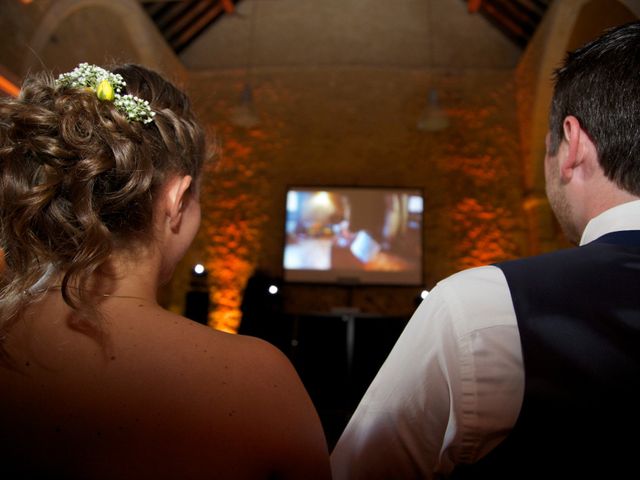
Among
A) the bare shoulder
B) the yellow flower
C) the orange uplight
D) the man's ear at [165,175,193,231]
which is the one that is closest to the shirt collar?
the bare shoulder

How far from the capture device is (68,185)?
2.91 feet

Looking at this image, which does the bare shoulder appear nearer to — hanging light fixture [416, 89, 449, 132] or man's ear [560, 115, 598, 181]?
man's ear [560, 115, 598, 181]

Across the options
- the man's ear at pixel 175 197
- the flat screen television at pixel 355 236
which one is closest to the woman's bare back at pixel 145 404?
the man's ear at pixel 175 197

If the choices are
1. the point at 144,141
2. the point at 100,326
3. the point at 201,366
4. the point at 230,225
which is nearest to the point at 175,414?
the point at 201,366

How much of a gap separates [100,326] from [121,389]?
10cm

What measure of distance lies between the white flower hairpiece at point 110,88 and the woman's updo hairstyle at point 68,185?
0.01 m

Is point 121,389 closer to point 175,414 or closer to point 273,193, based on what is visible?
point 175,414

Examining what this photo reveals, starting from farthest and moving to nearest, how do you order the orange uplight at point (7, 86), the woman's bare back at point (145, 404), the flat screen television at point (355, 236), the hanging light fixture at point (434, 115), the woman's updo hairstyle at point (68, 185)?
the flat screen television at point (355, 236)
the hanging light fixture at point (434, 115)
the orange uplight at point (7, 86)
the woman's updo hairstyle at point (68, 185)
the woman's bare back at point (145, 404)

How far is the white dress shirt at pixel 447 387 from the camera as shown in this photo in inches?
30.5

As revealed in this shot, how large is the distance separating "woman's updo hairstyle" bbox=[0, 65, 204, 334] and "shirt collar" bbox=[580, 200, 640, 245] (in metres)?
0.81

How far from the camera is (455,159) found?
23.1 feet

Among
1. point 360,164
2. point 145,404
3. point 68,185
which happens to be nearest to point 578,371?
point 145,404

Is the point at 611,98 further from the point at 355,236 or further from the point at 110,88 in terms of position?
the point at 355,236

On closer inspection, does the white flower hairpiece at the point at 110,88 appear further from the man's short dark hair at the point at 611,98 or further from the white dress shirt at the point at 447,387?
the man's short dark hair at the point at 611,98
